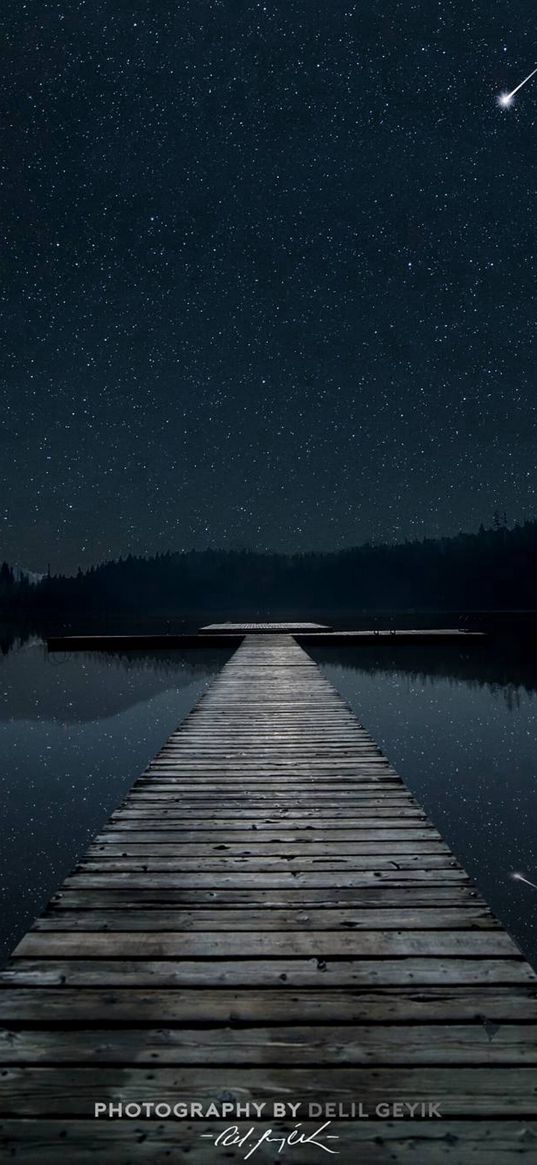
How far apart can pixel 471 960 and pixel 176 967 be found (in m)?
1.12

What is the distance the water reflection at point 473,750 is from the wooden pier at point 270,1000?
110 inches

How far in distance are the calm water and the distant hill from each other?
207 ft

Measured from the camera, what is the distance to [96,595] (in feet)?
441

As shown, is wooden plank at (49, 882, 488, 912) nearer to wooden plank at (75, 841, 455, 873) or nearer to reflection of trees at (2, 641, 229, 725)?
wooden plank at (75, 841, 455, 873)

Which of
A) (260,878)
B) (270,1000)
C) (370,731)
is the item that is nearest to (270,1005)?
(270,1000)

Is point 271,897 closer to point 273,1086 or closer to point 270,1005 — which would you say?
point 270,1005

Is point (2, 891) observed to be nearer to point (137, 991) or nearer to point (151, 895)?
point (151, 895)

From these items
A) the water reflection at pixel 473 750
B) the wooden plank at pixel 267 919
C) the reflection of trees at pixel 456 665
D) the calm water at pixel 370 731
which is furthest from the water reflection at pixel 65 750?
the reflection of trees at pixel 456 665

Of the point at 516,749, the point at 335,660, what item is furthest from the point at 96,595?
the point at 516,749

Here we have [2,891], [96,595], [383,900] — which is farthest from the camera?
[96,595]

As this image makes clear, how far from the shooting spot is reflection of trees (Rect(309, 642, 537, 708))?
18.1 m
